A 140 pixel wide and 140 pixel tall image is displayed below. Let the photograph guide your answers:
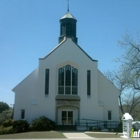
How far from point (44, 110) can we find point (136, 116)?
35361 millimetres

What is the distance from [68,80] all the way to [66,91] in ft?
5.07

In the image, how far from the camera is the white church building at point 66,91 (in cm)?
3316

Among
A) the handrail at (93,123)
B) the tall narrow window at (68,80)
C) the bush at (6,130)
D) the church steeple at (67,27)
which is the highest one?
the church steeple at (67,27)

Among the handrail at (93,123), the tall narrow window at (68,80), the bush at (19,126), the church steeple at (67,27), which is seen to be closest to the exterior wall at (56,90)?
the handrail at (93,123)

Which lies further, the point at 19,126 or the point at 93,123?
the point at 93,123

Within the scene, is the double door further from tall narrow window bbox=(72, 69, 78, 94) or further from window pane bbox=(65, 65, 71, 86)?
A: window pane bbox=(65, 65, 71, 86)

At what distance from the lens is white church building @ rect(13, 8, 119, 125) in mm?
33156

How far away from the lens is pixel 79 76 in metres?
34.5

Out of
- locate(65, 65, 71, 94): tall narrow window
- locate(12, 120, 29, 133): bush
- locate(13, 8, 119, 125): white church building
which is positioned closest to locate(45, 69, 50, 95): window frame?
locate(13, 8, 119, 125): white church building

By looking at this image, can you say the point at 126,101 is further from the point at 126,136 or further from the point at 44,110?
the point at 126,136

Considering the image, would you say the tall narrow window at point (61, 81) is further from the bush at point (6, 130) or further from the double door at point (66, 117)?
the bush at point (6, 130)

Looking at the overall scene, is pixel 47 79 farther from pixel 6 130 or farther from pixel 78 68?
pixel 6 130

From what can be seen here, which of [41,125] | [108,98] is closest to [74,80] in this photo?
[108,98]

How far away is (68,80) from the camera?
34.5 meters
